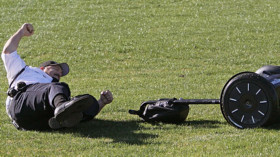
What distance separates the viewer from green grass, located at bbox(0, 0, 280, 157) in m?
7.44

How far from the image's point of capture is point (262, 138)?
24.2 feet

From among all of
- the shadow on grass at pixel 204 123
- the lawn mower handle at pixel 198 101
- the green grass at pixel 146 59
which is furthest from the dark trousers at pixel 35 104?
the shadow on grass at pixel 204 123

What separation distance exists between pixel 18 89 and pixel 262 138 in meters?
3.30

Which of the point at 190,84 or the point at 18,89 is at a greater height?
the point at 18,89

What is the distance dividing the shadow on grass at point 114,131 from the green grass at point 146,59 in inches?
0.5

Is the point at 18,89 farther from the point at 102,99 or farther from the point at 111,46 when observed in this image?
the point at 111,46

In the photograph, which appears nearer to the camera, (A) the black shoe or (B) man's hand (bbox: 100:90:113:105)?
(A) the black shoe

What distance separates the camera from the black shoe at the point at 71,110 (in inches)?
285

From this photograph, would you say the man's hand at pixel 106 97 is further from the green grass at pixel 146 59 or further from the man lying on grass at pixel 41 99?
the green grass at pixel 146 59

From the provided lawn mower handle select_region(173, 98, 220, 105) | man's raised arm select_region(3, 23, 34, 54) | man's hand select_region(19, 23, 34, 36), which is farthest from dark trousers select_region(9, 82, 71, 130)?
lawn mower handle select_region(173, 98, 220, 105)

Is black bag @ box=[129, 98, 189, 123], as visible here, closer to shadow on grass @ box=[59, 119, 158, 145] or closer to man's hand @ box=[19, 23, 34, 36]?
shadow on grass @ box=[59, 119, 158, 145]

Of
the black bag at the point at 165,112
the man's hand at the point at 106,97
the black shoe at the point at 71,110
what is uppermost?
the black shoe at the point at 71,110

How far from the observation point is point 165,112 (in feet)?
27.9

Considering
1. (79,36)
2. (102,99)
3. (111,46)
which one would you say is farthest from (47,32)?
(102,99)
